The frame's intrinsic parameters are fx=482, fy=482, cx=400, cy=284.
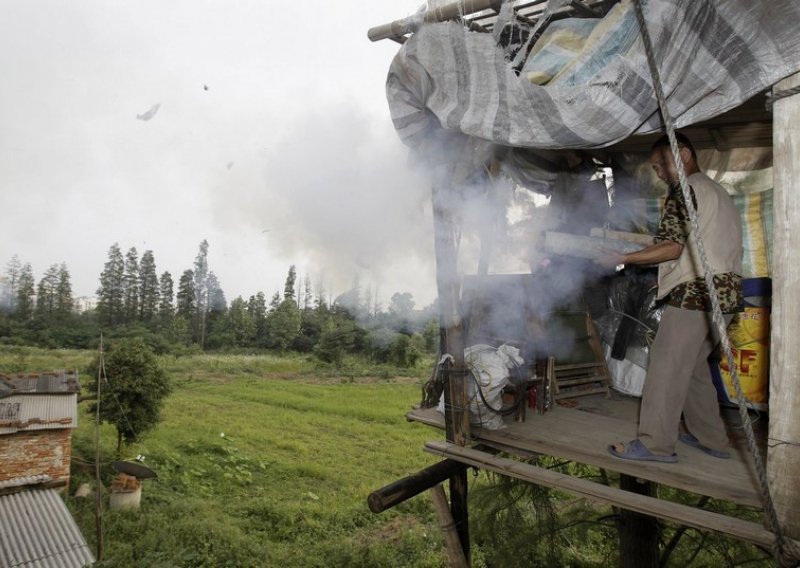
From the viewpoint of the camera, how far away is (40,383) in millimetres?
12703

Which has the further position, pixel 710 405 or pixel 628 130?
pixel 710 405

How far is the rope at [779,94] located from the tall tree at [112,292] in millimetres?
52536

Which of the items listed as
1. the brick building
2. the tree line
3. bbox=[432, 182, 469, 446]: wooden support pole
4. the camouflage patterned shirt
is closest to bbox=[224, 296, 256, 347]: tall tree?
the tree line

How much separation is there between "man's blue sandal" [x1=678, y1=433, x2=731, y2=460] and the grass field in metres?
8.64

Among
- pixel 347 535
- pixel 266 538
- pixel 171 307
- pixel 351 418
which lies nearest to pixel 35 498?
pixel 266 538

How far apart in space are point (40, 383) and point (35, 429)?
2.08m

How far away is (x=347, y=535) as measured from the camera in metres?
11.9

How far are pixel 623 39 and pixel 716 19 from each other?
326mm

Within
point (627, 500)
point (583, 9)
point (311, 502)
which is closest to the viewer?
point (627, 500)

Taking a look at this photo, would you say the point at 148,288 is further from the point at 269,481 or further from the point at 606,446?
the point at 606,446

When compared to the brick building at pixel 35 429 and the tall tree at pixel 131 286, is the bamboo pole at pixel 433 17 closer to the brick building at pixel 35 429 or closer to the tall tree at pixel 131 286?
the brick building at pixel 35 429

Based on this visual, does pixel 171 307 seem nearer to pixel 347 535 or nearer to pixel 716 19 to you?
pixel 347 535

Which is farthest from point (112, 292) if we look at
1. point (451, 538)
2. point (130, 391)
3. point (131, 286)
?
point (451, 538)

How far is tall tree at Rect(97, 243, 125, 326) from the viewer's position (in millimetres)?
45719
